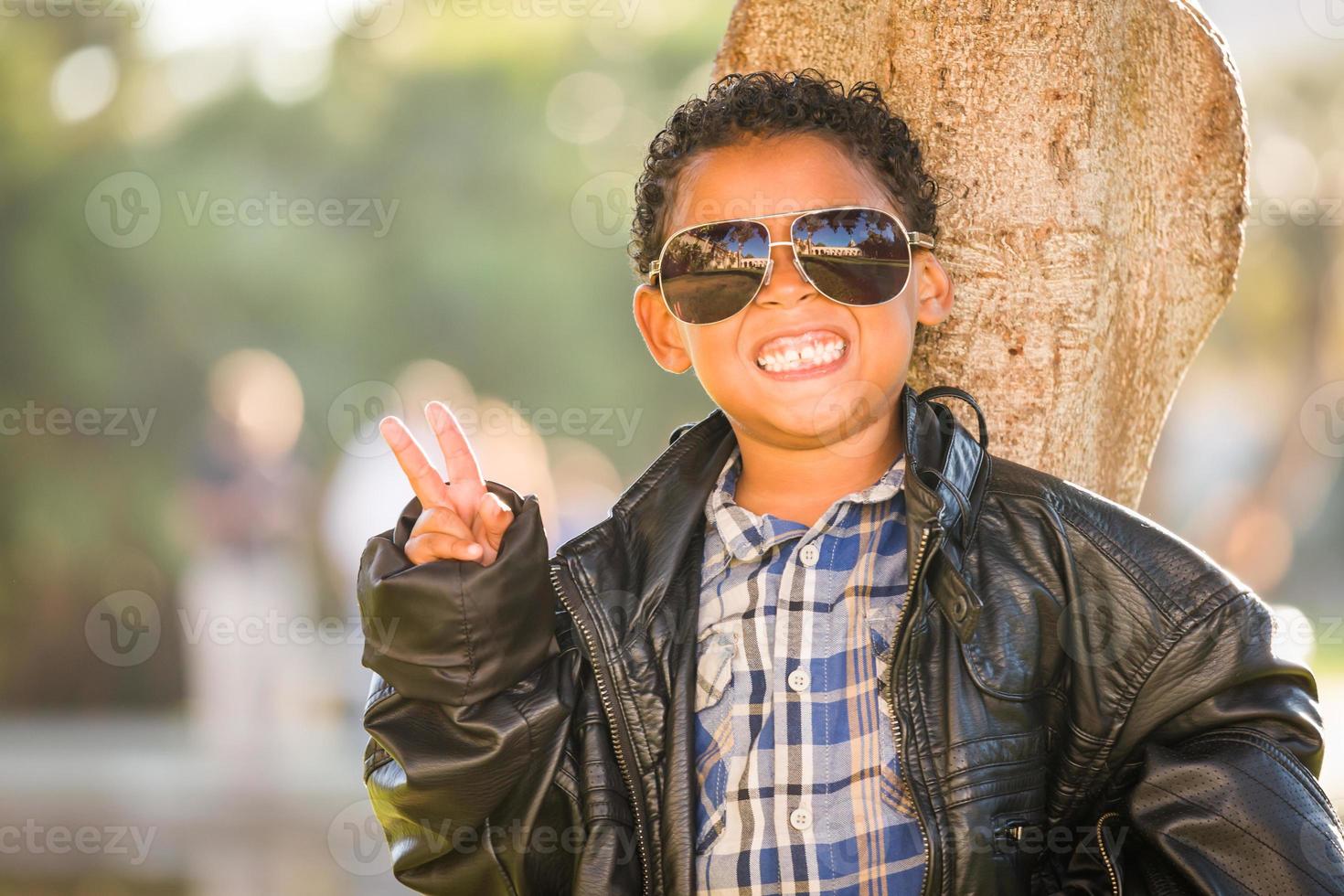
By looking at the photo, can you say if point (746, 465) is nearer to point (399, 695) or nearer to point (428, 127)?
point (399, 695)

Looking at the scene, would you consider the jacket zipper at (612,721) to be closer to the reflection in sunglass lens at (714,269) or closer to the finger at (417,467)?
the finger at (417,467)

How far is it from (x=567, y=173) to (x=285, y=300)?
296cm

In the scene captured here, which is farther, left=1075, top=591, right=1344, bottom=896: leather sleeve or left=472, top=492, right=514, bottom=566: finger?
left=472, top=492, right=514, bottom=566: finger

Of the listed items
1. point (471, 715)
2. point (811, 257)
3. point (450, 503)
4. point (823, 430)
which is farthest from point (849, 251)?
point (471, 715)

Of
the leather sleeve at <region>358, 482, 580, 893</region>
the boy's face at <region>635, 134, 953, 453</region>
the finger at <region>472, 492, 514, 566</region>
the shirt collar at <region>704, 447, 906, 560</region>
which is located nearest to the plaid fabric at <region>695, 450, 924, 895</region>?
the shirt collar at <region>704, 447, 906, 560</region>

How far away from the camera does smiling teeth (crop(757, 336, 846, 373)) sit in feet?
7.05

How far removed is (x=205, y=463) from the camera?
7180 millimetres

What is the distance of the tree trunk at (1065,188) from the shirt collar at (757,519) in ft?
1.10

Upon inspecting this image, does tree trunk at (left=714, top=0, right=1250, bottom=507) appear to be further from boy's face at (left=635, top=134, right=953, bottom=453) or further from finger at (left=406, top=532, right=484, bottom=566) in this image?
finger at (left=406, top=532, right=484, bottom=566)

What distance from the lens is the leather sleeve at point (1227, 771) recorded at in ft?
5.61

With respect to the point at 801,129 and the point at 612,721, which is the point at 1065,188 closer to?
the point at 801,129

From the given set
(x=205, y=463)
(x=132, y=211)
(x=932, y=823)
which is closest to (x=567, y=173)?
(x=132, y=211)

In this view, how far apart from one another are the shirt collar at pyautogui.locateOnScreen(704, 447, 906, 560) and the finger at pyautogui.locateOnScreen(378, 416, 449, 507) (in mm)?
503

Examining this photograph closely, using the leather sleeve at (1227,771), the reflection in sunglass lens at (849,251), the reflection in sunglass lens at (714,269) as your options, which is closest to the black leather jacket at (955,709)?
the leather sleeve at (1227,771)
